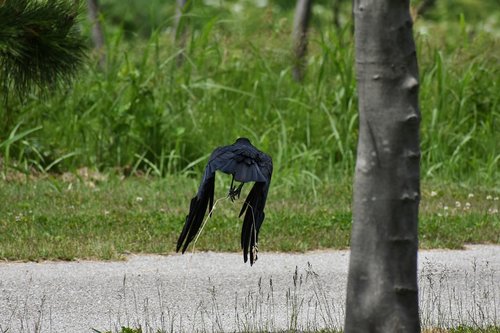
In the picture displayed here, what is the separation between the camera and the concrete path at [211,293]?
511cm

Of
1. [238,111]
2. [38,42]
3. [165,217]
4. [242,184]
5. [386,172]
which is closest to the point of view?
[386,172]

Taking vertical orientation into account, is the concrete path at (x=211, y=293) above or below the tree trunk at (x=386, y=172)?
below

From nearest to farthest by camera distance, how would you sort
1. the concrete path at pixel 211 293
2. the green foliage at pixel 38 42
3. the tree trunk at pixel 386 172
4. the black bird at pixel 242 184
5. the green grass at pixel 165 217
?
the tree trunk at pixel 386 172, the black bird at pixel 242 184, the green foliage at pixel 38 42, the concrete path at pixel 211 293, the green grass at pixel 165 217

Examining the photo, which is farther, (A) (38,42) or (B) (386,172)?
(A) (38,42)

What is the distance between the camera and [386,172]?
11.8ft

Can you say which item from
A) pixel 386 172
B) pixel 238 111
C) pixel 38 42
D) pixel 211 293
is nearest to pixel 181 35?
pixel 238 111

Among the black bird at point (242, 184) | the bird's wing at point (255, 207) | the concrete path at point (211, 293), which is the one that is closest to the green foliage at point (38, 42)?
the concrete path at point (211, 293)

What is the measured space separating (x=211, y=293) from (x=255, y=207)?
2015mm

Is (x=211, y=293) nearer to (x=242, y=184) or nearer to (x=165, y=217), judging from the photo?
(x=165, y=217)

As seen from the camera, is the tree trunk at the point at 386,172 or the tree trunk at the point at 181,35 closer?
the tree trunk at the point at 386,172

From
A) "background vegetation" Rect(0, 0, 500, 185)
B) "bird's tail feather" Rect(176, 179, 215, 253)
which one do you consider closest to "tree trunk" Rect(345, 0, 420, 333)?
"bird's tail feather" Rect(176, 179, 215, 253)

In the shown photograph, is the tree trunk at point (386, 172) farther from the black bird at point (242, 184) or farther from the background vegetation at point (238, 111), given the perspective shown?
the background vegetation at point (238, 111)

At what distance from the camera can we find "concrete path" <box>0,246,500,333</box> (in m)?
5.11

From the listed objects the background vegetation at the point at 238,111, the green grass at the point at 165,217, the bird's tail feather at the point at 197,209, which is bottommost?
the green grass at the point at 165,217
